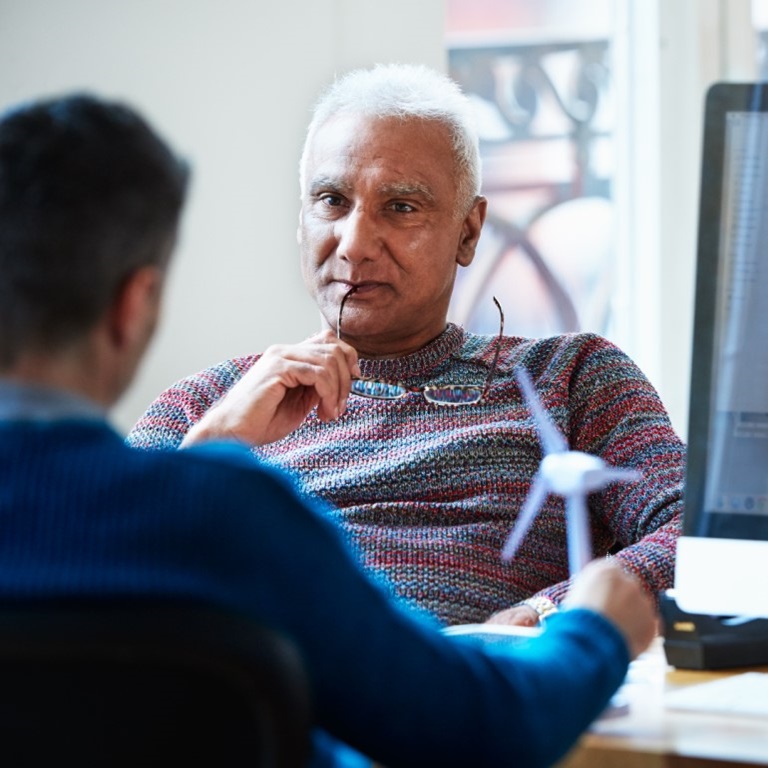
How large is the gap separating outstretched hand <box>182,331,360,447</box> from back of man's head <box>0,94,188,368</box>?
0.91 m

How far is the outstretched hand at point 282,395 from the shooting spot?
5.74 feet

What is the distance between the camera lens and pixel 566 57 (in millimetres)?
2855

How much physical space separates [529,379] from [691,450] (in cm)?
72

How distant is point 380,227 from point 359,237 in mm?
46

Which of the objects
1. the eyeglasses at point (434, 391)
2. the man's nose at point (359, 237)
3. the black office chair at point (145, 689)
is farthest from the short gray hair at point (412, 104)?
the black office chair at point (145, 689)

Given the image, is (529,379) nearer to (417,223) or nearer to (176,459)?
(417,223)

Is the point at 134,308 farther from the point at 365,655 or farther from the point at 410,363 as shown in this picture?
the point at 410,363

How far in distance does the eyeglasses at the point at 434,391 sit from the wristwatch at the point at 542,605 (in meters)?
0.41

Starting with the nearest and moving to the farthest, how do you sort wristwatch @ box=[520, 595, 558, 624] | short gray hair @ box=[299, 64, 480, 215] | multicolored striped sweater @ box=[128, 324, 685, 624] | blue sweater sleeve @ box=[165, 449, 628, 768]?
blue sweater sleeve @ box=[165, 449, 628, 768] < wristwatch @ box=[520, 595, 558, 624] < multicolored striped sweater @ box=[128, 324, 685, 624] < short gray hair @ box=[299, 64, 480, 215]

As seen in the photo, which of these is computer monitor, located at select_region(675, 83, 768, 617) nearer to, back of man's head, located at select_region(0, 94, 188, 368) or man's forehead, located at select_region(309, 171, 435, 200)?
back of man's head, located at select_region(0, 94, 188, 368)

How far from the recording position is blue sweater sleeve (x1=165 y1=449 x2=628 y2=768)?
29.2 inches

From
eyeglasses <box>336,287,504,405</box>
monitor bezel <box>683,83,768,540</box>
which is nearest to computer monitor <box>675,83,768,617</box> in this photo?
monitor bezel <box>683,83,768,540</box>

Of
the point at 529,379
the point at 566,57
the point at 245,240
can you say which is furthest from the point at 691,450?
the point at 566,57

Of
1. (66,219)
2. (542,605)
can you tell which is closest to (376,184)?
(542,605)
